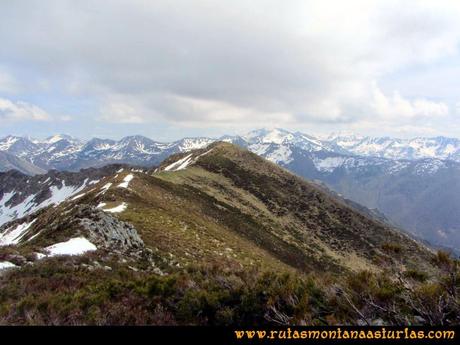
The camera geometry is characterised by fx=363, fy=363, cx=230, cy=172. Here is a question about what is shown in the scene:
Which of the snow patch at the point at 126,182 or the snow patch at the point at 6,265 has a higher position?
the snow patch at the point at 126,182

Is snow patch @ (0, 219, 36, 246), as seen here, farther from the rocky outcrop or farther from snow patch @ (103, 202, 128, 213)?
the rocky outcrop

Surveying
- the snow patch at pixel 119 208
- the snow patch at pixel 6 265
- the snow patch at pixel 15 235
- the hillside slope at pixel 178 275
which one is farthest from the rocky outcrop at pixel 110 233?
the snow patch at pixel 15 235

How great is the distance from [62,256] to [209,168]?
239 feet

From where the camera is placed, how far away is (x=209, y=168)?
90188 millimetres

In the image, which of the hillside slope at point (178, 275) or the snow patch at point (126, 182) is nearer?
the hillside slope at point (178, 275)

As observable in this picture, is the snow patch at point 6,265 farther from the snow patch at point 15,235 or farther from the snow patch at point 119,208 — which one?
the snow patch at point 15,235

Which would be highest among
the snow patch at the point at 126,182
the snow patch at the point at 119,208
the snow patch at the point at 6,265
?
the snow patch at the point at 126,182

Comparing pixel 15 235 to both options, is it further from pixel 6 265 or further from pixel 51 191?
pixel 51 191

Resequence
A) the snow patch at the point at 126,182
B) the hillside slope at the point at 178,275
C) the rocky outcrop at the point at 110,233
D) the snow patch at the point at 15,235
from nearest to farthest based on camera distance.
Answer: the hillside slope at the point at 178,275, the rocky outcrop at the point at 110,233, the snow patch at the point at 126,182, the snow patch at the point at 15,235

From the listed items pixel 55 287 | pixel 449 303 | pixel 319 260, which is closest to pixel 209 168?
pixel 319 260

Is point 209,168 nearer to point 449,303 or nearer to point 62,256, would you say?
point 62,256

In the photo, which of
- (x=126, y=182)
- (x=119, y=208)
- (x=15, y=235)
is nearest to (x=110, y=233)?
(x=119, y=208)

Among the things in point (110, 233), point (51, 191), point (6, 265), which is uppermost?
point (51, 191)

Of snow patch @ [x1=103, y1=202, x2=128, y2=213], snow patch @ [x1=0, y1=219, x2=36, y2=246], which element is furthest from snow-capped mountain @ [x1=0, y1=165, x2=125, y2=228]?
snow patch @ [x1=103, y1=202, x2=128, y2=213]
